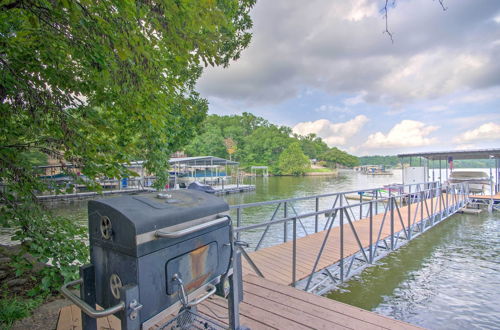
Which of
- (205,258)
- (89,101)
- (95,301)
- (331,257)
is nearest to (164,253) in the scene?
(205,258)

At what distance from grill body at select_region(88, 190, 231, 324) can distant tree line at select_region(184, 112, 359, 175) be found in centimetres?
5034

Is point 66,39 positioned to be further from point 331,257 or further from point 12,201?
point 331,257

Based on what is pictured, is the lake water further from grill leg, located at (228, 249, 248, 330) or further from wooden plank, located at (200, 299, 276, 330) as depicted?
grill leg, located at (228, 249, 248, 330)

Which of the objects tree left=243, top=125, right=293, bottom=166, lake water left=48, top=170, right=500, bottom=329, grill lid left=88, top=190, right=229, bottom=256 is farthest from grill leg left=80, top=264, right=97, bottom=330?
tree left=243, top=125, right=293, bottom=166

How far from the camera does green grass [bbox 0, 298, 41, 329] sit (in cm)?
226

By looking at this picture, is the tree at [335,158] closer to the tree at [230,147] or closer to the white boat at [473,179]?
the tree at [230,147]

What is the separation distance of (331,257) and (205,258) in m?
3.46

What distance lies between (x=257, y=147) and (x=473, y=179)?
163 feet

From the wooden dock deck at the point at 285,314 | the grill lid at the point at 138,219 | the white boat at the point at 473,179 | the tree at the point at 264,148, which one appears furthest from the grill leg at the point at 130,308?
the tree at the point at 264,148

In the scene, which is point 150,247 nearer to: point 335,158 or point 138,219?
point 138,219

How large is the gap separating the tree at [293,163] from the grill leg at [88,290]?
55.3 m

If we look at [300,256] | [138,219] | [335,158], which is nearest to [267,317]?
[138,219]

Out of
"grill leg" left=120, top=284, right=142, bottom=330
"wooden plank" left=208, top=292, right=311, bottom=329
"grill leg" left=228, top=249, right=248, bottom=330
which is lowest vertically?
"wooden plank" left=208, top=292, right=311, bottom=329

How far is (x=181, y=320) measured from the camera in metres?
1.82
